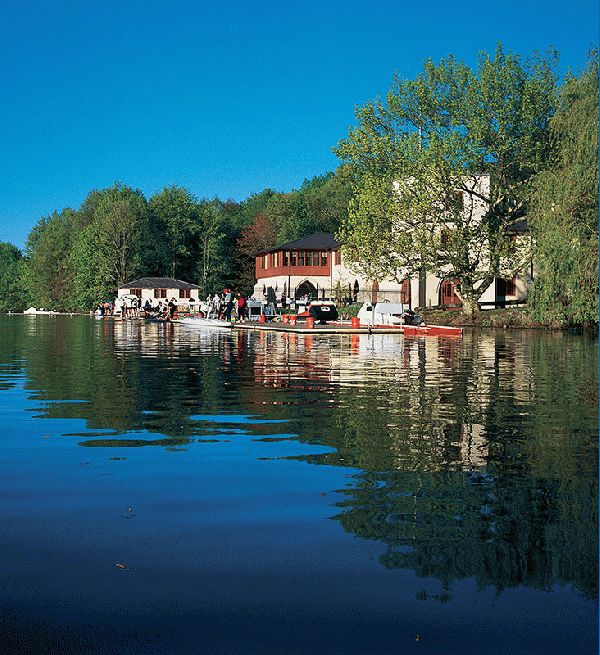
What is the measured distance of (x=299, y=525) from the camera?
289 inches

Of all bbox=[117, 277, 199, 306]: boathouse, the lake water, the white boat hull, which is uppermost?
bbox=[117, 277, 199, 306]: boathouse

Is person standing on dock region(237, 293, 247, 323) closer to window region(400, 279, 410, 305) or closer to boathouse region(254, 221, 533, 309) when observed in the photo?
boathouse region(254, 221, 533, 309)

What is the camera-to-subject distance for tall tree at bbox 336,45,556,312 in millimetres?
61562

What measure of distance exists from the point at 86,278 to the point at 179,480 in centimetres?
13426

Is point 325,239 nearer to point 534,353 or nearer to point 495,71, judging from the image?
point 495,71

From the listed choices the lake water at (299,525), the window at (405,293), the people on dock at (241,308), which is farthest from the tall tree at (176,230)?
the lake water at (299,525)

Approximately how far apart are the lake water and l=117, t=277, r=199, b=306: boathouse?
113m

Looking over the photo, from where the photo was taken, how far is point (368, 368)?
25.2m

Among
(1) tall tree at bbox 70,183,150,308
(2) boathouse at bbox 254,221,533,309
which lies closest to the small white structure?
(2) boathouse at bbox 254,221,533,309

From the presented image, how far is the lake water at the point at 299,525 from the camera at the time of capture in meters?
5.07

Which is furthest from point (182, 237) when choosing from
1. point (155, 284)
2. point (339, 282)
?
point (339, 282)

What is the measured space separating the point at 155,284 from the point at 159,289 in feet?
2.84

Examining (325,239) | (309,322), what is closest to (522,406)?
(309,322)

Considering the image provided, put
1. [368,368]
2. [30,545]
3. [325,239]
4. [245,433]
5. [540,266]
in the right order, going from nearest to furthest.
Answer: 1. [30,545]
2. [245,433]
3. [368,368]
4. [540,266]
5. [325,239]
